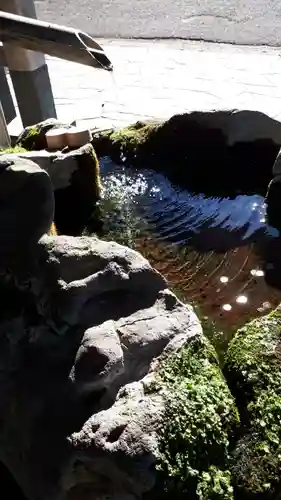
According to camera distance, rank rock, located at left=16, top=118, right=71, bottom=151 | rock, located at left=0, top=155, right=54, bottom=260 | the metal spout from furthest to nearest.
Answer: rock, located at left=16, top=118, right=71, bottom=151
the metal spout
rock, located at left=0, top=155, right=54, bottom=260

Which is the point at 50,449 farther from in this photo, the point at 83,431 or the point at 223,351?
the point at 223,351

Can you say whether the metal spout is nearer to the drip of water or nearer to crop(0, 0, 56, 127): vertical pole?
crop(0, 0, 56, 127): vertical pole

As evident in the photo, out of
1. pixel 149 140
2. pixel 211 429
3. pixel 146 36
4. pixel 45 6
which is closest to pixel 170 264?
pixel 149 140

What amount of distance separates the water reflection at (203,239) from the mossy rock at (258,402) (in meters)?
0.52

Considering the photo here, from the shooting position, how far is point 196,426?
98.2 inches

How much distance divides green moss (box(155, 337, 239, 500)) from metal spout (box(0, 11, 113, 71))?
158 centimetres

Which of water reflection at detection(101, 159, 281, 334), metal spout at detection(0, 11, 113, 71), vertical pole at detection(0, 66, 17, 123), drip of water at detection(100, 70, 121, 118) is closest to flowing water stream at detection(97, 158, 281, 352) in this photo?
water reflection at detection(101, 159, 281, 334)

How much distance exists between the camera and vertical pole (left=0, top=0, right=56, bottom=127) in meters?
4.97

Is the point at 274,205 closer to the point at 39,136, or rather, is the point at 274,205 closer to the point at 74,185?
the point at 74,185

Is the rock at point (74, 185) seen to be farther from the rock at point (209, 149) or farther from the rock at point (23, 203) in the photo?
the rock at point (23, 203)

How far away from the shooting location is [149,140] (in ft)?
16.3

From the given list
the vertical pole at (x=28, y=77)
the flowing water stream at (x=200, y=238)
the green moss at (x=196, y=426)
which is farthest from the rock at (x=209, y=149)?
the green moss at (x=196, y=426)

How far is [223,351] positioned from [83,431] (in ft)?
3.18

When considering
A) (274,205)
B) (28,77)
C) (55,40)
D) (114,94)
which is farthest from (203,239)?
(114,94)
